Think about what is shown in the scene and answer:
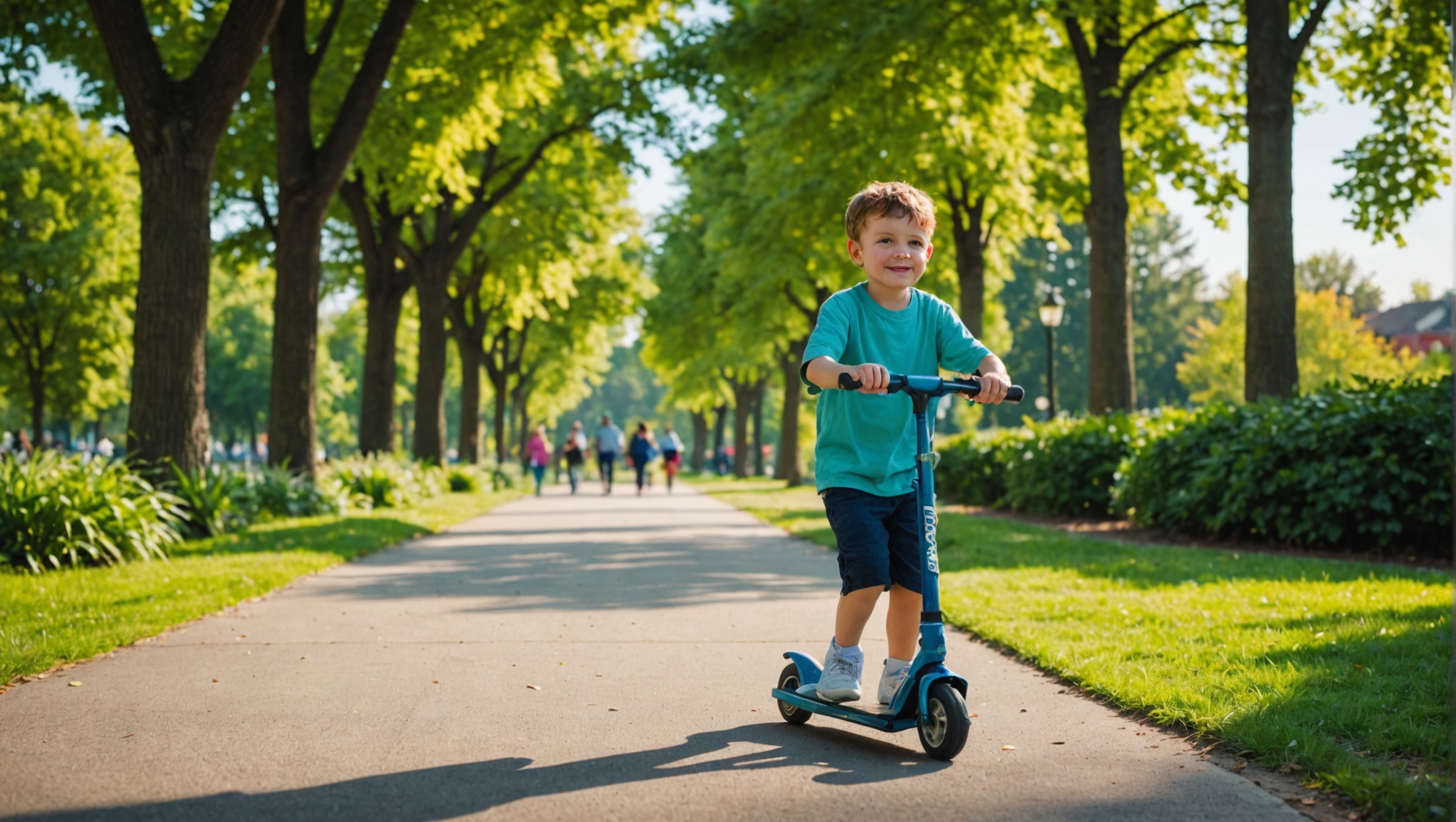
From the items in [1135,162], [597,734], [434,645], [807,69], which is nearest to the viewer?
[597,734]

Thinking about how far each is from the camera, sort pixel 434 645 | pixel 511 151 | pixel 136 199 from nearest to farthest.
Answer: pixel 434 645
pixel 511 151
pixel 136 199

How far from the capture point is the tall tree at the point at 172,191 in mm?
11469

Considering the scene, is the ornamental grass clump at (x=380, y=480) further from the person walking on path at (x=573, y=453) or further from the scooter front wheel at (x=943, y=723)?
the scooter front wheel at (x=943, y=723)

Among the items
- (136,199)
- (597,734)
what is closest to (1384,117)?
(597,734)

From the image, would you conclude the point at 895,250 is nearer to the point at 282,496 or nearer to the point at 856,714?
the point at 856,714

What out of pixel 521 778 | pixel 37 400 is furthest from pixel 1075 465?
pixel 37 400

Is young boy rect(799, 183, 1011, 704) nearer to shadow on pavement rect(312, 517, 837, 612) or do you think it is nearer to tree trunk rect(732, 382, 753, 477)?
shadow on pavement rect(312, 517, 837, 612)

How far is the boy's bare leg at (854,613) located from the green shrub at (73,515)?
7.15m

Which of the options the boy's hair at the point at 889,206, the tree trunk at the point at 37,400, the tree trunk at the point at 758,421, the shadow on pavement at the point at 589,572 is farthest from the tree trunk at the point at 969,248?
the tree trunk at the point at 37,400

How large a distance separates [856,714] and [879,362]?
4.03 feet

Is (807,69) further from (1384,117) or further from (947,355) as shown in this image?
(947,355)

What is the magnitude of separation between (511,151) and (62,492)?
14.5 metres

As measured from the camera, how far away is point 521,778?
3.85 m

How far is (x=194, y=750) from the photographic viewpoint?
13.7 ft
